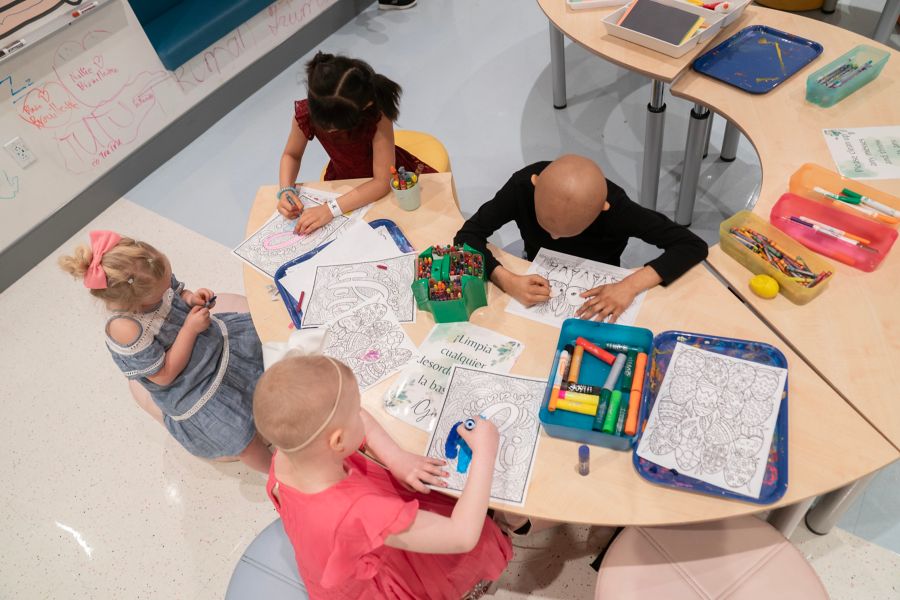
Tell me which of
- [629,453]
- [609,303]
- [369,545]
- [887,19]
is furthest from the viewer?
[887,19]

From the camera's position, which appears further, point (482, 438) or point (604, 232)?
point (604, 232)

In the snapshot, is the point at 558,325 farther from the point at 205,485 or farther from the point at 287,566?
the point at 205,485

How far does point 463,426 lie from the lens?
1379 millimetres

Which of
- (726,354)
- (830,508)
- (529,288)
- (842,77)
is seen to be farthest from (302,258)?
(842,77)

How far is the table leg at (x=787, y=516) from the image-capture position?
1.54m

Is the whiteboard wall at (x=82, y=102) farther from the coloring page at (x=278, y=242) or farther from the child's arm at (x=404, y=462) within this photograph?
the child's arm at (x=404, y=462)

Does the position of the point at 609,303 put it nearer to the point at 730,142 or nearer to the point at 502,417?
the point at 502,417

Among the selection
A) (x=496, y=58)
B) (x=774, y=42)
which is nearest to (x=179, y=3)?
(x=496, y=58)

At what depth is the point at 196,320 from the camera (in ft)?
5.73

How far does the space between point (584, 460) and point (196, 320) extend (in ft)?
3.69

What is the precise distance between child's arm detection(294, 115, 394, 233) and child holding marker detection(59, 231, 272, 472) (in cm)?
38

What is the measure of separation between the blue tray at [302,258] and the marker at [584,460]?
833 mm

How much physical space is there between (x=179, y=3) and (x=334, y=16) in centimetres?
106

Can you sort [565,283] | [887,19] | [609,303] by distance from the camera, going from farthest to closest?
[887,19] < [565,283] < [609,303]
